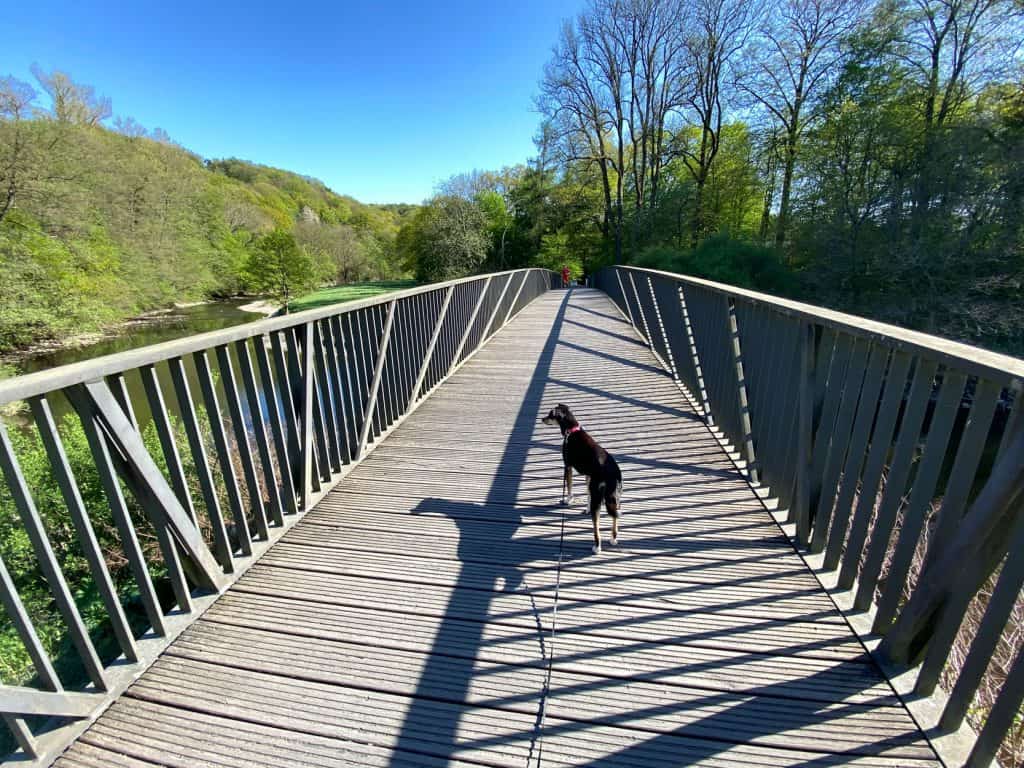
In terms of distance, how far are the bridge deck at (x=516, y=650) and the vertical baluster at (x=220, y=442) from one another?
0.20 m

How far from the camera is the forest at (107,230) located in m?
16.4

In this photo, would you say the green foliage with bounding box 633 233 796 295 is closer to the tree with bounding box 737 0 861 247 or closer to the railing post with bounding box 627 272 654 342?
the tree with bounding box 737 0 861 247

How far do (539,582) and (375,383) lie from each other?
1.93 metres

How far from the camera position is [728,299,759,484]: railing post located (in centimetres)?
284

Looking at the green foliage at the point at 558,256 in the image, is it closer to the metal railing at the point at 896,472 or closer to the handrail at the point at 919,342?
the metal railing at the point at 896,472

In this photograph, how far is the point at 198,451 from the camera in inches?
74.0

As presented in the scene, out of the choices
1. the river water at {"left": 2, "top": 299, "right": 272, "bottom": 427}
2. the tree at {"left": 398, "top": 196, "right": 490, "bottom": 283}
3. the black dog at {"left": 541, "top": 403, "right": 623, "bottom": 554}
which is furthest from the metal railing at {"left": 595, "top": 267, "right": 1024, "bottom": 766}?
the tree at {"left": 398, "top": 196, "right": 490, "bottom": 283}

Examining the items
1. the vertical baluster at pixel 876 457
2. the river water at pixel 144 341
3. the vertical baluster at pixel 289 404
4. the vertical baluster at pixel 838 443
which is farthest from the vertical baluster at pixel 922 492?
the river water at pixel 144 341

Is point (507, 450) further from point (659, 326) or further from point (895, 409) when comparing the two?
point (659, 326)

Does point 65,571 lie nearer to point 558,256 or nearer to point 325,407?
point 325,407

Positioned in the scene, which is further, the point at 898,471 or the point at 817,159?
the point at 817,159

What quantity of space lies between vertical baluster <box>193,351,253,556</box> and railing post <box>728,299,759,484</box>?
105 inches

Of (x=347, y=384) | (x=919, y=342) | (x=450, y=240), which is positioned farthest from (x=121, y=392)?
(x=450, y=240)

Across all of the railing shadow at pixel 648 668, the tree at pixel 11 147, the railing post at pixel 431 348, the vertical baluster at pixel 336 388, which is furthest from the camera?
the tree at pixel 11 147
